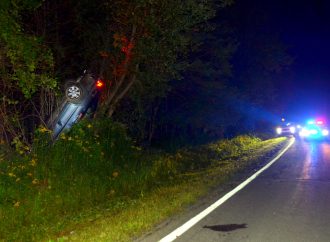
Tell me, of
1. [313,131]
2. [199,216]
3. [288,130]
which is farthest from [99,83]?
[288,130]

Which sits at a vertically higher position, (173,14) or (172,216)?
(173,14)

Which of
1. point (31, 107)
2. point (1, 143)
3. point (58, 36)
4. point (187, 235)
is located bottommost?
point (187, 235)

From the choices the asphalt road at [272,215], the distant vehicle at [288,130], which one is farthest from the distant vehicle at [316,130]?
the asphalt road at [272,215]

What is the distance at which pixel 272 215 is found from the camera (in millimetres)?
9211

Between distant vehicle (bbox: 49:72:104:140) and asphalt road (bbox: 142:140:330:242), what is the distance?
5.95 m

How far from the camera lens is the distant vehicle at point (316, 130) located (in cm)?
3697

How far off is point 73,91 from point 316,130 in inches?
1043

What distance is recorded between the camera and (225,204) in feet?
34.2

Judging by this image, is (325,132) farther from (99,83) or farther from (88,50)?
(88,50)

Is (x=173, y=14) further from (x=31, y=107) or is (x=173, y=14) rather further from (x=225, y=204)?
(x=225, y=204)

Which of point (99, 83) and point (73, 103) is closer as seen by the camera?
point (73, 103)

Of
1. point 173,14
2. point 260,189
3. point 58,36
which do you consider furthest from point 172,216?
point 58,36

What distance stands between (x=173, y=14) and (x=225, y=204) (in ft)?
22.1

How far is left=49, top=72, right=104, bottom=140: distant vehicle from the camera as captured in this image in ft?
49.2
